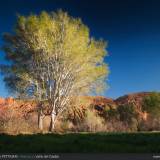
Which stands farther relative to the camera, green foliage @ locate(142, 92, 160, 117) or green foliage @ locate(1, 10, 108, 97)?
green foliage @ locate(142, 92, 160, 117)

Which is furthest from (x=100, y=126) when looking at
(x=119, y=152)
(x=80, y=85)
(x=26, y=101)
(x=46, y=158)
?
(x=46, y=158)

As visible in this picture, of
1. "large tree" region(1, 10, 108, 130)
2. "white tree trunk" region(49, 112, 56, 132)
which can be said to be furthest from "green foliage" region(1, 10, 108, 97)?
"white tree trunk" region(49, 112, 56, 132)

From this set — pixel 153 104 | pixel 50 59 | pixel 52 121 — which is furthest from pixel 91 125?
pixel 153 104

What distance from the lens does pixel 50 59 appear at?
34.6 m

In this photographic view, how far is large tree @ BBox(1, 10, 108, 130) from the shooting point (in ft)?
112

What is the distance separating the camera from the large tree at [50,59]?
34.1 m

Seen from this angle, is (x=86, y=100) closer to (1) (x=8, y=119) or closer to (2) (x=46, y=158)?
(1) (x=8, y=119)

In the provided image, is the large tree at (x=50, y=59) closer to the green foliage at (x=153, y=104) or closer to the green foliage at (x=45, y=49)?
the green foliage at (x=45, y=49)

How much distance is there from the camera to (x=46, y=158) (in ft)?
32.3

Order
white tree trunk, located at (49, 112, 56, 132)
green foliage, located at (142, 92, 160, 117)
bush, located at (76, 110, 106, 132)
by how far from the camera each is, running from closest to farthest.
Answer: bush, located at (76, 110, 106, 132)
white tree trunk, located at (49, 112, 56, 132)
green foliage, located at (142, 92, 160, 117)

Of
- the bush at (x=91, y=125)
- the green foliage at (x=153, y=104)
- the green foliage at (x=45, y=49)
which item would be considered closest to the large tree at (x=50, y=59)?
the green foliage at (x=45, y=49)

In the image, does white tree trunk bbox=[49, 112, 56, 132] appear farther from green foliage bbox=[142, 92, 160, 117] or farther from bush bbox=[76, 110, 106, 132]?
green foliage bbox=[142, 92, 160, 117]

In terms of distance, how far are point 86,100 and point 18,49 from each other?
8.22m

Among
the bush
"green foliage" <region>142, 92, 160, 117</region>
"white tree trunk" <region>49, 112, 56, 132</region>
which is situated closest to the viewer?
the bush
